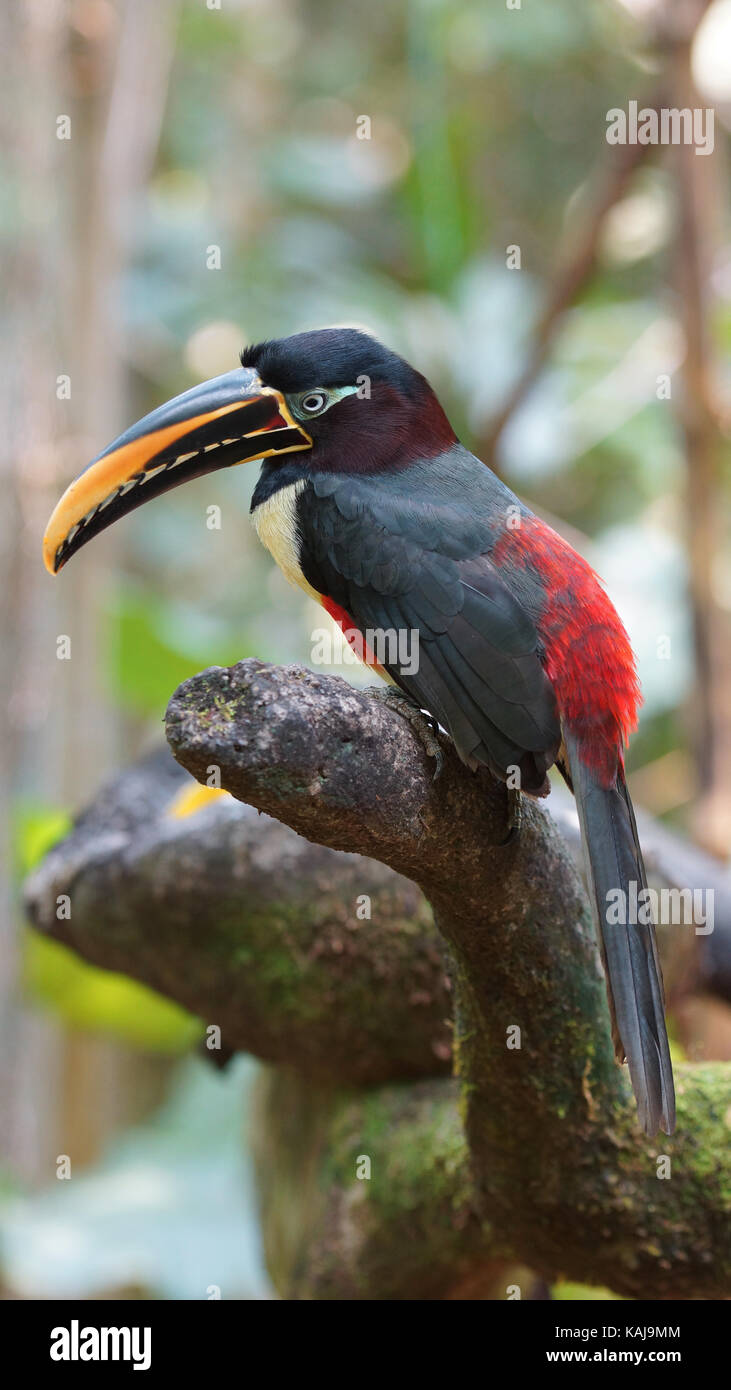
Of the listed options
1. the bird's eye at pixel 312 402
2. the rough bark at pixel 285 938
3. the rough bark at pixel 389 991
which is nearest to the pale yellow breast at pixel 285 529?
the bird's eye at pixel 312 402

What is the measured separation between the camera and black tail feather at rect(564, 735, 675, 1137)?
159cm

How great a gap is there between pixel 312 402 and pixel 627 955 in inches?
37.0

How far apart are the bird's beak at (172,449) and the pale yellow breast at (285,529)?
76mm

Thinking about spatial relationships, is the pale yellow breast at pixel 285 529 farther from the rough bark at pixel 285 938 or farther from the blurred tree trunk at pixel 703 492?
the blurred tree trunk at pixel 703 492

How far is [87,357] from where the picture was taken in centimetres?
499

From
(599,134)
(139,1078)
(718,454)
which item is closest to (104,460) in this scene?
(718,454)

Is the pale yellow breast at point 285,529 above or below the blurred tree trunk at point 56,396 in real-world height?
below

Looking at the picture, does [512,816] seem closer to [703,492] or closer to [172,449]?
[172,449]

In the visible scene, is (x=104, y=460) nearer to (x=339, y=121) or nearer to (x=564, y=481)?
(x=564, y=481)

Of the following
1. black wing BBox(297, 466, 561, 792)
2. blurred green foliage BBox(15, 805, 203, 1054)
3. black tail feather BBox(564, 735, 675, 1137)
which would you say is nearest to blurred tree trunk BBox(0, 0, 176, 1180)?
blurred green foliage BBox(15, 805, 203, 1054)

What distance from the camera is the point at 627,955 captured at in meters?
1.62

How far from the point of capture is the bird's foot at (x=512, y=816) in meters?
1.63

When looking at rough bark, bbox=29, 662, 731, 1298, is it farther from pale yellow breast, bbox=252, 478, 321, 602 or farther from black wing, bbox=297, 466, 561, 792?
pale yellow breast, bbox=252, 478, 321, 602
